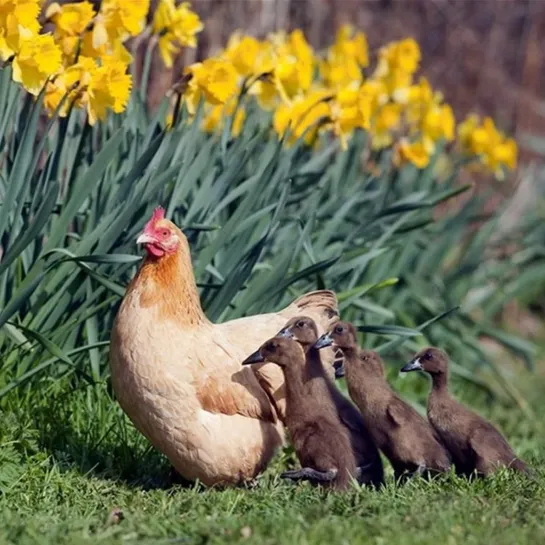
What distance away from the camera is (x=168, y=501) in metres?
4.08

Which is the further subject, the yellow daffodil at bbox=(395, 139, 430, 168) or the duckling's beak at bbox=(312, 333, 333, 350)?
the yellow daffodil at bbox=(395, 139, 430, 168)

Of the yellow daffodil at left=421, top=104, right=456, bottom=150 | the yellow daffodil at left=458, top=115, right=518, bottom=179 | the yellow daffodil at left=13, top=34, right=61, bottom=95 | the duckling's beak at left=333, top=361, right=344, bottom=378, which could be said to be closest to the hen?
the duckling's beak at left=333, top=361, right=344, bottom=378

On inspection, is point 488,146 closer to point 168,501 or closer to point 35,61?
point 35,61

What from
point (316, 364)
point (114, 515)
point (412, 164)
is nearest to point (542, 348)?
point (412, 164)

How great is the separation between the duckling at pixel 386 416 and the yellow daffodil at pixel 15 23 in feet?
4.92

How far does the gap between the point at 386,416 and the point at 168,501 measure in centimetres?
84

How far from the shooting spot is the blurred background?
9531 millimetres

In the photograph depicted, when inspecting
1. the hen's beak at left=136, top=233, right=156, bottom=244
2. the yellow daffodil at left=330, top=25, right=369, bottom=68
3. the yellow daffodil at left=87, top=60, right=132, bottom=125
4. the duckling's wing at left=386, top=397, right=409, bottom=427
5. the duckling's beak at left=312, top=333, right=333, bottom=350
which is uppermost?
the yellow daffodil at left=330, top=25, right=369, bottom=68

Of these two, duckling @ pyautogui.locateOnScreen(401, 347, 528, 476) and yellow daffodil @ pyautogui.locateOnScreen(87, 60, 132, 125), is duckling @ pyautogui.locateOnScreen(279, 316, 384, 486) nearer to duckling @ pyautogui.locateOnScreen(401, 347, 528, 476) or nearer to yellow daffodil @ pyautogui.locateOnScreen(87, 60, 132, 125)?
duckling @ pyautogui.locateOnScreen(401, 347, 528, 476)

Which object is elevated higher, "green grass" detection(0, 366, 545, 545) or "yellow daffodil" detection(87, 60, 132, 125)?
"yellow daffodil" detection(87, 60, 132, 125)

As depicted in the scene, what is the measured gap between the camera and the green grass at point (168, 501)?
11.6ft

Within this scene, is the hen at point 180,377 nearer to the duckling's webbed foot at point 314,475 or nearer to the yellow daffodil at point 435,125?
the duckling's webbed foot at point 314,475

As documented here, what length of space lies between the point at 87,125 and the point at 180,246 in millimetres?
852

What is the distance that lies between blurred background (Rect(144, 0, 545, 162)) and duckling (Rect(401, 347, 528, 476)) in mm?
4864
